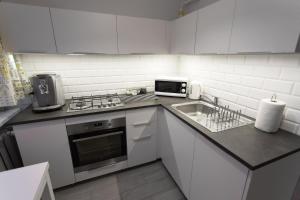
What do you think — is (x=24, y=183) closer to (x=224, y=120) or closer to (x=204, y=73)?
(x=224, y=120)

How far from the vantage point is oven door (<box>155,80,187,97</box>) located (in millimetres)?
2007

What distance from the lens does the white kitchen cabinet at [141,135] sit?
1.77 m

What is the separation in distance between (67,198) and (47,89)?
3.85 feet

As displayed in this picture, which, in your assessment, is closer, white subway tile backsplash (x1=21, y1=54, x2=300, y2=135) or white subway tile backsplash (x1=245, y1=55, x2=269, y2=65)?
white subway tile backsplash (x1=21, y1=54, x2=300, y2=135)

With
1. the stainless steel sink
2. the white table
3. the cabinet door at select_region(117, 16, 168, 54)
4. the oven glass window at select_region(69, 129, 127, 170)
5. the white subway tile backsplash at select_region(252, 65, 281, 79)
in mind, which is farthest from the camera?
the cabinet door at select_region(117, 16, 168, 54)

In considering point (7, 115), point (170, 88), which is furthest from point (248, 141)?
point (7, 115)

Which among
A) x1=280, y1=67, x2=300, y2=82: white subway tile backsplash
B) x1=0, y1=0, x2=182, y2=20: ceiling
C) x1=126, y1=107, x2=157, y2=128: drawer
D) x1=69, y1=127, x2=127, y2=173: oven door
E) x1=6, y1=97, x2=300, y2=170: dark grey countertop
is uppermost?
x1=0, y1=0, x2=182, y2=20: ceiling

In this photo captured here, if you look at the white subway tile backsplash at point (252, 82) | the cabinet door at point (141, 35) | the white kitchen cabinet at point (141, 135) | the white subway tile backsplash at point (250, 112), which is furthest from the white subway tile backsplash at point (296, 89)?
the cabinet door at point (141, 35)

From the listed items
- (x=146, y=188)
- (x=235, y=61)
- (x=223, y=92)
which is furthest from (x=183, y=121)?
(x=146, y=188)

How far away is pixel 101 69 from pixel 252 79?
1.73 meters

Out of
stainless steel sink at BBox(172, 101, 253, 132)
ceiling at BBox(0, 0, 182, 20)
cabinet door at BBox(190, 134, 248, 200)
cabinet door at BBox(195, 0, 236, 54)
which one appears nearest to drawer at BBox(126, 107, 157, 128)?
stainless steel sink at BBox(172, 101, 253, 132)

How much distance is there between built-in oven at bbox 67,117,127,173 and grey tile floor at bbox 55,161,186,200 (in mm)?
217

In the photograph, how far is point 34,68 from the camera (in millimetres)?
1746

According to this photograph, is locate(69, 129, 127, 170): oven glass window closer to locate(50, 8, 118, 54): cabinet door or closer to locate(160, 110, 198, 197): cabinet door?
locate(160, 110, 198, 197): cabinet door
